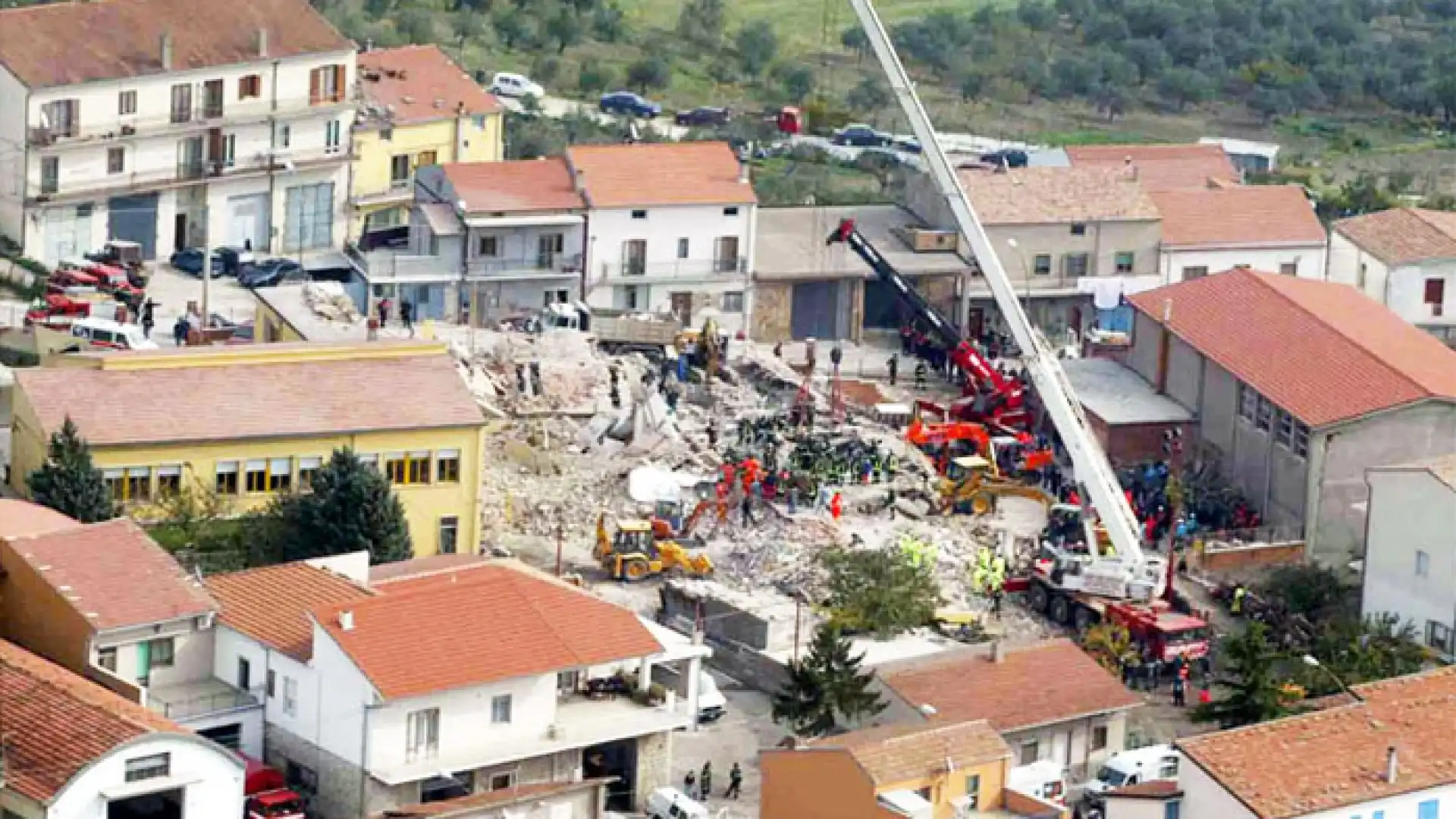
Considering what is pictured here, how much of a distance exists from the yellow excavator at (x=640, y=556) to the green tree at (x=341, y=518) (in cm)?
474

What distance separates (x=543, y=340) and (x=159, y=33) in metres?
11.8

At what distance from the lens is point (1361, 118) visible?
142 m

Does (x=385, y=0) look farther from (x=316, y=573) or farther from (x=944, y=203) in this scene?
(x=316, y=573)

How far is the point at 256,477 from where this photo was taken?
282 ft

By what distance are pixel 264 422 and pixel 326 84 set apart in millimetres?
20728

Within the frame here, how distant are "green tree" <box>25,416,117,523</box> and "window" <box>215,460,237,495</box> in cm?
265

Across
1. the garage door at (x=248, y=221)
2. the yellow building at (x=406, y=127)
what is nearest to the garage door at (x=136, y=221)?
the garage door at (x=248, y=221)

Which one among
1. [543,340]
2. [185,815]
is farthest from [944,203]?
[185,815]

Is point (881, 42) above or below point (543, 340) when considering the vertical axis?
above

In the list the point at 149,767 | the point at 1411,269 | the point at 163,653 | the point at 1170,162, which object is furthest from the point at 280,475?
the point at 1170,162

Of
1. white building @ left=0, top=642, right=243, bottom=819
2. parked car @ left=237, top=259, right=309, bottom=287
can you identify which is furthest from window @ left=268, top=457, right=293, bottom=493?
parked car @ left=237, top=259, right=309, bottom=287

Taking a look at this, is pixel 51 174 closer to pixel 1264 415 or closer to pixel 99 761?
pixel 1264 415

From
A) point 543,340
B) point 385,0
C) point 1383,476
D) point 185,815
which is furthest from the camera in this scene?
point 385,0

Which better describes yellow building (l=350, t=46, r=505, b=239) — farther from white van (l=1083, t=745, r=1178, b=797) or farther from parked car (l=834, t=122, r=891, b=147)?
white van (l=1083, t=745, r=1178, b=797)
